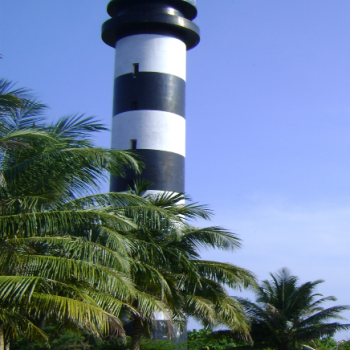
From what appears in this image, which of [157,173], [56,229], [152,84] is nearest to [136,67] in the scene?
[152,84]

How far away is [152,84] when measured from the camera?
2248cm

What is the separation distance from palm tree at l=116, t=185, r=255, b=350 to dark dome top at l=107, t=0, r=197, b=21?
10.7m

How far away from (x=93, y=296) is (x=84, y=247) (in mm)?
1100

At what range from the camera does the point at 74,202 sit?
1248cm

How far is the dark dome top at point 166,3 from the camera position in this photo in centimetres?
2388

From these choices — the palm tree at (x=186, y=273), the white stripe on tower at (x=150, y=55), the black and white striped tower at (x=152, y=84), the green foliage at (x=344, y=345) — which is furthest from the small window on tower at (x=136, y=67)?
the green foliage at (x=344, y=345)

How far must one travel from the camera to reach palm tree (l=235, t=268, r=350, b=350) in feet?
66.1

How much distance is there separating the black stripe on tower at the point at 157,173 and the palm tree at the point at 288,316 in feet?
16.0

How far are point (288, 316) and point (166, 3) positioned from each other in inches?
498

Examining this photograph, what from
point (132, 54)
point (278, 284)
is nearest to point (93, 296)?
point (278, 284)

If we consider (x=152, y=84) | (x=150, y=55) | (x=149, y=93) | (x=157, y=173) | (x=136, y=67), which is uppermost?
(x=150, y=55)

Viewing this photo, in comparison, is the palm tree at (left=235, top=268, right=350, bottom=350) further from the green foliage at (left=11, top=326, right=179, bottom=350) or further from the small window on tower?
the small window on tower

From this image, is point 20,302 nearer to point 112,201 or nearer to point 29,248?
A: point 29,248

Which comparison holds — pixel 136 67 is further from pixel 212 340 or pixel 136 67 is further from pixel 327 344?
pixel 327 344
